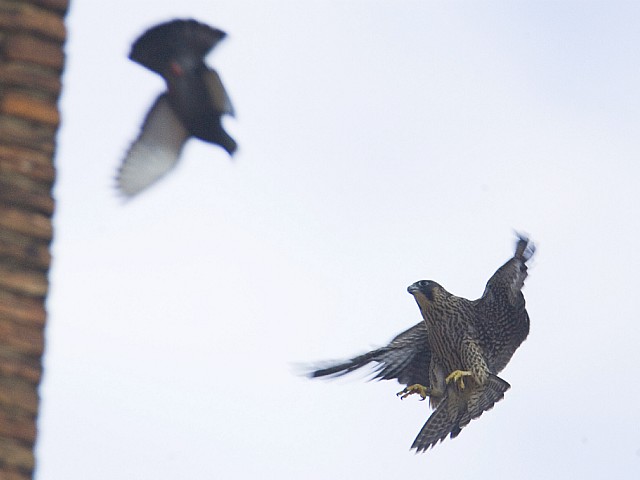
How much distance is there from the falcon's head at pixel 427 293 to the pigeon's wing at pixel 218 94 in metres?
2.69

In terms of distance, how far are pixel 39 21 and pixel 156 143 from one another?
2209 millimetres

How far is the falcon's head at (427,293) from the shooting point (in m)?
8.23

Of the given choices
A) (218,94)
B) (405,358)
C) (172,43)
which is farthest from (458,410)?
(172,43)

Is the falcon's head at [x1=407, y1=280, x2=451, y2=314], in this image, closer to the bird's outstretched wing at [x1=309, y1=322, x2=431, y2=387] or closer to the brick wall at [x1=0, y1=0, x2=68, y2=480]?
the bird's outstretched wing at [x1=309, y1=322, x2=431, y2=387]

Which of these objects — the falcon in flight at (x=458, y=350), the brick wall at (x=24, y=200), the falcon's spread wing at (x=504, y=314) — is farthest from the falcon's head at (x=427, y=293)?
the brick wall at (x=24, y=200)

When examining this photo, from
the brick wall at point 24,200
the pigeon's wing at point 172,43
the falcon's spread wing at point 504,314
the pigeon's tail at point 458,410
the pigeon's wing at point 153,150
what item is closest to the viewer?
the brick wall at point 24,200

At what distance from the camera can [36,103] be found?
378 centimetres

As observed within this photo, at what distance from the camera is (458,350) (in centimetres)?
791

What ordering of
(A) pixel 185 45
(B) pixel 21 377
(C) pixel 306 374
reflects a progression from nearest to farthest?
(B) pixel 21 377, (A) pixel 185 45, (C) pixel 306 374

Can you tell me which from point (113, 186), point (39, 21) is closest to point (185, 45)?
point (113, 186)

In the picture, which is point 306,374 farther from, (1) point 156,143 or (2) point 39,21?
(2) point 39,21

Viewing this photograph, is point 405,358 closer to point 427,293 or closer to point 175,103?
point 427,293

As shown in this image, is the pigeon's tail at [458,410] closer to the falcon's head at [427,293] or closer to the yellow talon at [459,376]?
the yellow talon at [459,376]

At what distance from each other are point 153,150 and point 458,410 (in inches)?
101
